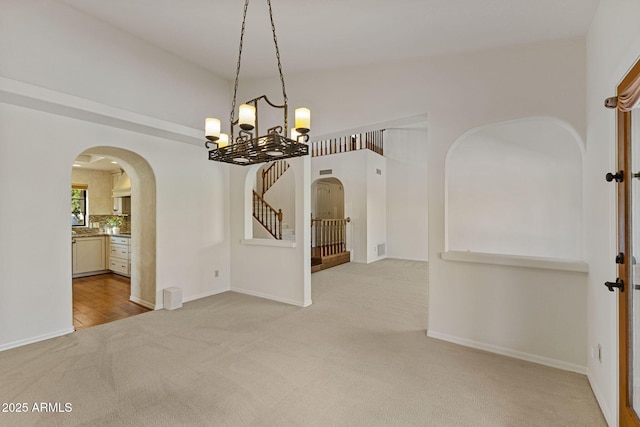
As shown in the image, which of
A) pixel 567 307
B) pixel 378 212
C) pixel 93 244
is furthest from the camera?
pixel 378 212

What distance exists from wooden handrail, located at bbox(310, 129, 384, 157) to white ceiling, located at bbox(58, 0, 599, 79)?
4.59m

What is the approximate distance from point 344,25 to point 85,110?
3068 mm

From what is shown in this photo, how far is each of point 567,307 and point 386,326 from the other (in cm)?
181

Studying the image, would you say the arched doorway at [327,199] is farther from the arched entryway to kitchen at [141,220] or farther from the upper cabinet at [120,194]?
the arched entryway to kitchen at [141,220]

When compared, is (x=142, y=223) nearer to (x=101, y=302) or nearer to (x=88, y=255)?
(x=101, y=302)

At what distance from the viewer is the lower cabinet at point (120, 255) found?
6004mm

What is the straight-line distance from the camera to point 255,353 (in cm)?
279

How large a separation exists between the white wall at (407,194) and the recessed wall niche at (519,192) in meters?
2.53

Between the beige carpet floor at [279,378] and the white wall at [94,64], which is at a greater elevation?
the white wall at [94,64]

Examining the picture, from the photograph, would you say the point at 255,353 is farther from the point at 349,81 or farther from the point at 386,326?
the point at 349,81

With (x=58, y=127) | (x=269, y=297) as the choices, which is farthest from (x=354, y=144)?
(x=58, y=127)

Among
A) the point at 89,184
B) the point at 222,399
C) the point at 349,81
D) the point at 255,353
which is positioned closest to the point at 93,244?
the point at 89,184

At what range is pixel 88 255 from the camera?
6.20 meters

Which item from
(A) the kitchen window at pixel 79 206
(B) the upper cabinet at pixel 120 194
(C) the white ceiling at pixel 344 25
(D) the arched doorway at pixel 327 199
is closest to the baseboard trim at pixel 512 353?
(C) the white ceiling at pixel 344 25
